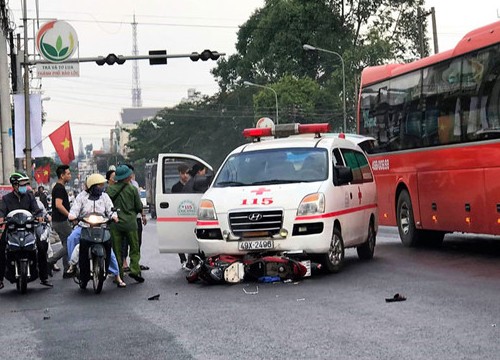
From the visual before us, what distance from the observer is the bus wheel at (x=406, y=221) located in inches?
753

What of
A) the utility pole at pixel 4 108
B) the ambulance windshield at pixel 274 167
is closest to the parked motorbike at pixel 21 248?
the ambulance windshield at pixel 274 167

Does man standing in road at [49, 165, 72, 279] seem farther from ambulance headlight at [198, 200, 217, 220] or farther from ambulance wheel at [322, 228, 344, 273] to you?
ambulance wheel at [322, 228, 344, 273]

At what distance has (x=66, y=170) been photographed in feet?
53.0

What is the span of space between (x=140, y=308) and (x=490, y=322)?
417 centimetres

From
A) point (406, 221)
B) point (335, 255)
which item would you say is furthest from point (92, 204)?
point (406, 221)

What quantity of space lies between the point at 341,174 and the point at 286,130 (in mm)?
2600

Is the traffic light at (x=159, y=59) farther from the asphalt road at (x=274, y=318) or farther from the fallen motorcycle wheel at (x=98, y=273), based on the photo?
the fallen motorcycle wheel at (x=98, y=273)

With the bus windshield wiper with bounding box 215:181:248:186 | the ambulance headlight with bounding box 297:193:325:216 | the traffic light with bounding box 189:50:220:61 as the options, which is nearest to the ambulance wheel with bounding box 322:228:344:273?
the ambulance headlight with bounding box 297:193:325:216

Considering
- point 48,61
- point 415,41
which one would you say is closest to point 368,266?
point 48,61

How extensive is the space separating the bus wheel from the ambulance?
8.62 ft

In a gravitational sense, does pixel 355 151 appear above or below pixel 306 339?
above

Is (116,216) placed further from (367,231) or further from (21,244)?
(367,231)

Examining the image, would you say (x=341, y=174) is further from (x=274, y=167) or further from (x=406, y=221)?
(x=406, y=221)

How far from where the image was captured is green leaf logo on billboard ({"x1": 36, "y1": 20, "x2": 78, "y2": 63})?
28.1 m
